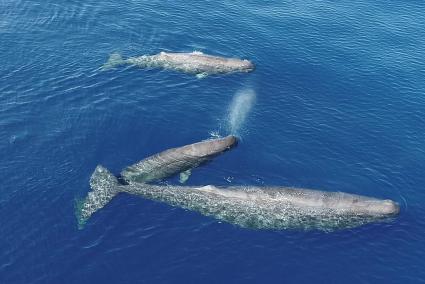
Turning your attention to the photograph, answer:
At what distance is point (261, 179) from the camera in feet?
276

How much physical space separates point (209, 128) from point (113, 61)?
29933 millimetres

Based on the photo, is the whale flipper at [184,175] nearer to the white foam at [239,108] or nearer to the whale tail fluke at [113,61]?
the white foam at [239,108]

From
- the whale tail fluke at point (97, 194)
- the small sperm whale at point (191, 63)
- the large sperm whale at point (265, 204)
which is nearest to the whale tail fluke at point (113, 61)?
the small sperm whale at point (191, 63)

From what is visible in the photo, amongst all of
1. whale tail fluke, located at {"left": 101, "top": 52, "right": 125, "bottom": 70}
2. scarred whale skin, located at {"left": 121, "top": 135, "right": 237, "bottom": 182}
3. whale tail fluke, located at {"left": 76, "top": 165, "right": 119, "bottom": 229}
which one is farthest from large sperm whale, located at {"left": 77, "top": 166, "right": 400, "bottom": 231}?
whale tail fluke, located at {"left": 101, "top": 52, "right": 125, "bottom": 70}

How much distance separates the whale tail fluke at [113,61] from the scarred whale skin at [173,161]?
32429 mm

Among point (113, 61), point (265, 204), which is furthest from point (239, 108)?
point (113, 61)

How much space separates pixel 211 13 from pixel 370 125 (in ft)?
180

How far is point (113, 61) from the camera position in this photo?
110 meters

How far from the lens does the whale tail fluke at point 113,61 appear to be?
357ft

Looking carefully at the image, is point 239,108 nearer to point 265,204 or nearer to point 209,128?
point 209,128

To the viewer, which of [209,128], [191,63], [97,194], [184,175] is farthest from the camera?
[191,63]

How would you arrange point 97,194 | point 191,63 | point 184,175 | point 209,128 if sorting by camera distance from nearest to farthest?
point 97,194
point 184,175
point 209,128
point 191,63

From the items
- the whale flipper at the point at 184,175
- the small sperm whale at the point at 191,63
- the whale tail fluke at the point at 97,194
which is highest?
the small sperm whale at the point at 191,63

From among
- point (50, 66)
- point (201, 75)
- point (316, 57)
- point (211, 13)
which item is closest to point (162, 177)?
point (201, 75)
